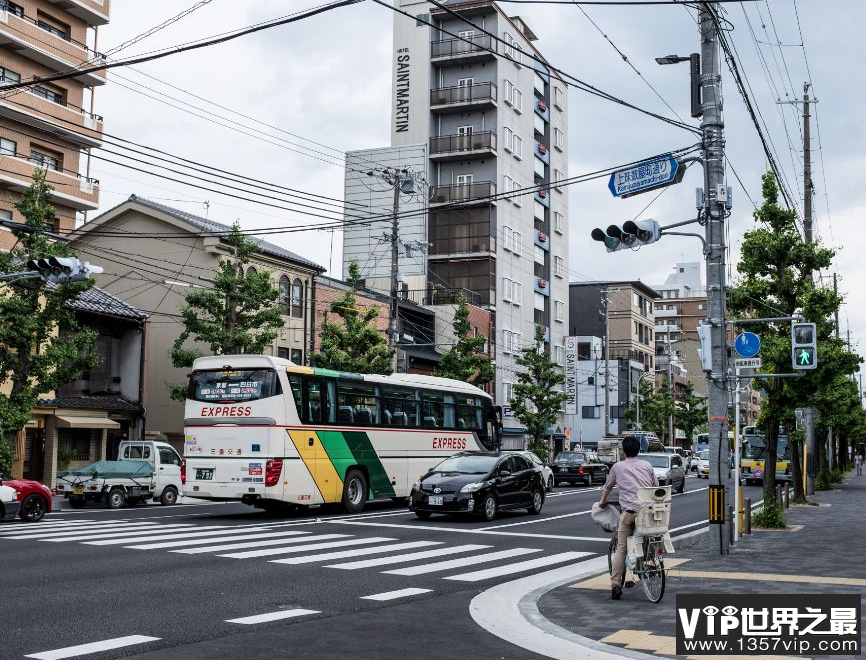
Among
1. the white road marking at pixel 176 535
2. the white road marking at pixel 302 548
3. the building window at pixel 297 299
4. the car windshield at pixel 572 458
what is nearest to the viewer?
the white road marking at pixel 302 548

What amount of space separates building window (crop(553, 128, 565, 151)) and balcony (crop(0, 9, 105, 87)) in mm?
42488

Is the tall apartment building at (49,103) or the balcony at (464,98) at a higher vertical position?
the balcony at (464,98)

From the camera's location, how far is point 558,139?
77.2 metres

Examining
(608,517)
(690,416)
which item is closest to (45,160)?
(608,517)

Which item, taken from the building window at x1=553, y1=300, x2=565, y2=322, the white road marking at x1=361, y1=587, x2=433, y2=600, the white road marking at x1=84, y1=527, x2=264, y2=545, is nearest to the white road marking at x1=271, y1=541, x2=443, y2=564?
the white road marking at x1=361, y1=587, x2=433, y2=600

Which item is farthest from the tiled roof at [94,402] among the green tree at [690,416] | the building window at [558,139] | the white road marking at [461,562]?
the green tree at [690,416]

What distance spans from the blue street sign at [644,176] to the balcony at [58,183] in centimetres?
2858

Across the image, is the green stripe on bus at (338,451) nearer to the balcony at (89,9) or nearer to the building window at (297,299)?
the building window at (297,299)

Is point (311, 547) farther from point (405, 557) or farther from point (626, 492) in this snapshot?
point (626, 492)

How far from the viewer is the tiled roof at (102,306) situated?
36188 mm

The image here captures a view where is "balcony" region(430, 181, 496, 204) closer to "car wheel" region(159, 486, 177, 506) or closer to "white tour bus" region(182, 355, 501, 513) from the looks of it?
"car wheel" region(159, 486, 177, 506)

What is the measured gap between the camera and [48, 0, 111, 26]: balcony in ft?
136

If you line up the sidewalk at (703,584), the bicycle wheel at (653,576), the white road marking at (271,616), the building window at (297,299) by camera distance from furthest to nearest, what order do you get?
the building window at (297,299), the bicycle wheel at (653,576), the white road marking at (271,616), the sidewalk at (703,584)

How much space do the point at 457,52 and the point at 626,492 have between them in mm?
57314
